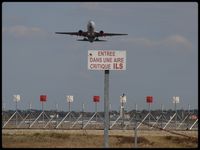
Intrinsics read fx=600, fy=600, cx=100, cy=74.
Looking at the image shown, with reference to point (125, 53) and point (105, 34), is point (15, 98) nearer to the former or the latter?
point (105, 34)

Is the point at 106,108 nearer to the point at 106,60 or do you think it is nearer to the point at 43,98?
the point at 106,60

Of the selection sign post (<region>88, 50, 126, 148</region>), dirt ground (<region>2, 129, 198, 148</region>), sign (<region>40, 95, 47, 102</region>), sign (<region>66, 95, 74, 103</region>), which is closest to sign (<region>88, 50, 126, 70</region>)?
sign post (<region>88, 50, 126, 148</region>)

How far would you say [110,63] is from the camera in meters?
16.7

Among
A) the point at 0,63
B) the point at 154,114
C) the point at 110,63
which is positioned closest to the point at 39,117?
the point at 154,114

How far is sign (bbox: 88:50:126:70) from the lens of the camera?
16625 mm

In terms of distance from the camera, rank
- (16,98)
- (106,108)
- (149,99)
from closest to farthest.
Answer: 1. (106,108)
2. (149,99)
3. (16,98)

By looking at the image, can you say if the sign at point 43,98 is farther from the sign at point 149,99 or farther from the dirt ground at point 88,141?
the dirt ground at point 88,141

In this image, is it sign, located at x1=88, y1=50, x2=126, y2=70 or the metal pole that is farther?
the metal pole

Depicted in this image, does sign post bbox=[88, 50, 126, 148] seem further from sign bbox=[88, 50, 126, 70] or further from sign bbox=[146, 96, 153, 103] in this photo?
sign bbox=[146, 96, 153, 103]

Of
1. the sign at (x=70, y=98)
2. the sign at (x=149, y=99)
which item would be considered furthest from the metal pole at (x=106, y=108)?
the sign at (x=70, y=98)

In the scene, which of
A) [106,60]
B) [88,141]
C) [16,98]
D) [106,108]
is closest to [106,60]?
[106,60]

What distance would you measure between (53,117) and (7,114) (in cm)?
455

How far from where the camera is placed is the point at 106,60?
16.7 metres

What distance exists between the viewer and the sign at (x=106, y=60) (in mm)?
16625
